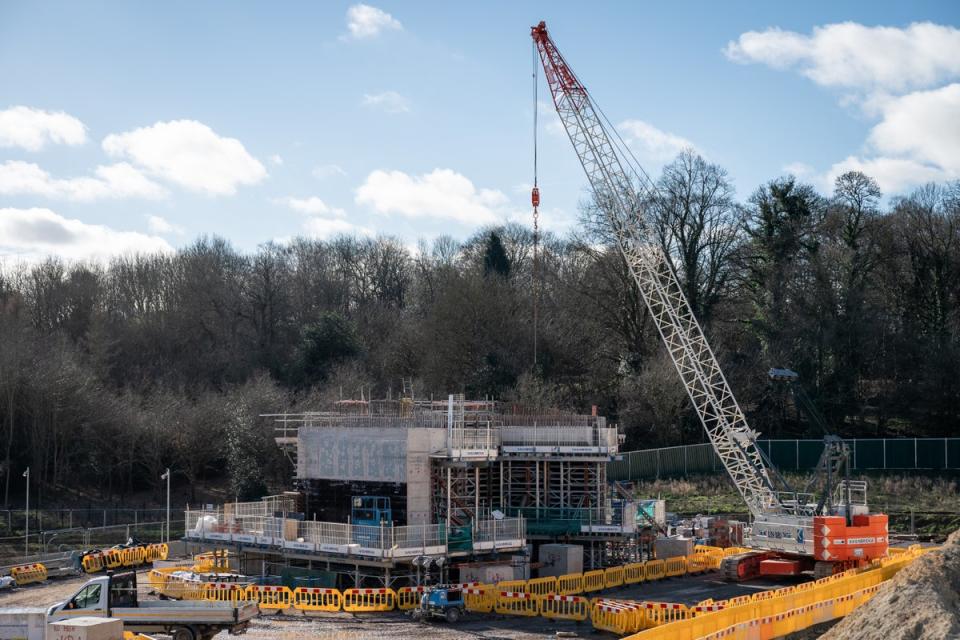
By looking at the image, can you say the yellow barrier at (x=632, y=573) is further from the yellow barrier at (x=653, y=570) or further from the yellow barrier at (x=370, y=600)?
the yellow barrier at (x=370, y=600)

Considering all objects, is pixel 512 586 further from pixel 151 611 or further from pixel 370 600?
pixel 151 611

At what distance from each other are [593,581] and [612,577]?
1.28 metres

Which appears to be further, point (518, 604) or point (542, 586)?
point (542, 586)

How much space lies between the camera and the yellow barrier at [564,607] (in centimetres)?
2858

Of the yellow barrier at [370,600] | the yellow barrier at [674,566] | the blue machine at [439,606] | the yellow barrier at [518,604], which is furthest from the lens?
the yellow barrier at [674,566]

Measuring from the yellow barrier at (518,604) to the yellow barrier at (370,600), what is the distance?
3.32 metres

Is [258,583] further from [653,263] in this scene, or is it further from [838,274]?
[838,274]

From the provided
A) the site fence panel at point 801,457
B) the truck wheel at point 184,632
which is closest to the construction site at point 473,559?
the truck wheel at point 184,632

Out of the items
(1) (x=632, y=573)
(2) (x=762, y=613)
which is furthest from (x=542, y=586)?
(2) (x=762, y=613)

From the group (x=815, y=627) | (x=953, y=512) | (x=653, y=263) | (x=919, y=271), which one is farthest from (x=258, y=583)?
(x=919, y=271)

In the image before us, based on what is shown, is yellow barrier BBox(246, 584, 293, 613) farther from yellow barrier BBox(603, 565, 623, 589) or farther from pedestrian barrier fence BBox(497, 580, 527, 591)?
yellow barrier BBox(603, 565, 623, 589)

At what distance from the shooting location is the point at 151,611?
24734 mm

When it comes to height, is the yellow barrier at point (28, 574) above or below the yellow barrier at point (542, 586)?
below

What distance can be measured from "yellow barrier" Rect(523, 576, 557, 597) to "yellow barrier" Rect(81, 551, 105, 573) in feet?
60.6
